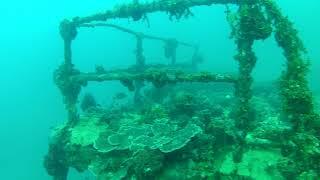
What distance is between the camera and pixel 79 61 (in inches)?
2753

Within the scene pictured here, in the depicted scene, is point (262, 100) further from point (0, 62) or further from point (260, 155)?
point (0, 62)

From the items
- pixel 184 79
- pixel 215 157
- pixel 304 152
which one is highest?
pixel 184 79

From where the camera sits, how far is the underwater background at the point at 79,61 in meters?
41.9

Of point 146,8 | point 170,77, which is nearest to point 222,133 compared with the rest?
point 170,77

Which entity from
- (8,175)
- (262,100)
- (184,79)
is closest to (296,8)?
(8,175)

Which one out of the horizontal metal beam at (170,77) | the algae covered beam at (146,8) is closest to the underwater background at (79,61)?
the algae covered beam at (146,8)

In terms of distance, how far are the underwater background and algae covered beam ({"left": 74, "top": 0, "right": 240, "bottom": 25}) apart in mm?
9589

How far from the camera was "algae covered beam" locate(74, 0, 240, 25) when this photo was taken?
984 centimetres

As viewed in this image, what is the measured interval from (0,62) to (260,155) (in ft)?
302

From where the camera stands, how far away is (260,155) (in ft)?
25.6

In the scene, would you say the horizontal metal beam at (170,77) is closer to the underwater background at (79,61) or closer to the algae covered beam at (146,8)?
the algae covered beam at (146,8)

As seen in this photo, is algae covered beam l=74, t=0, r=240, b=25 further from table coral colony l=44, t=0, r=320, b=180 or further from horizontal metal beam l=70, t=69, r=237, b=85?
horizontal metal beam l=70, t=69, r=237, b=85

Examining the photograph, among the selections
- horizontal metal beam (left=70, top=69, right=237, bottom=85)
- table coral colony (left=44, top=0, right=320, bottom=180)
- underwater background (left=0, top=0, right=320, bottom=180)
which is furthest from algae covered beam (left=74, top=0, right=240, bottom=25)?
underwater background (left=0, top=0, right=320, bottom=180)

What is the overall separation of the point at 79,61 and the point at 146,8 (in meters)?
60.8
